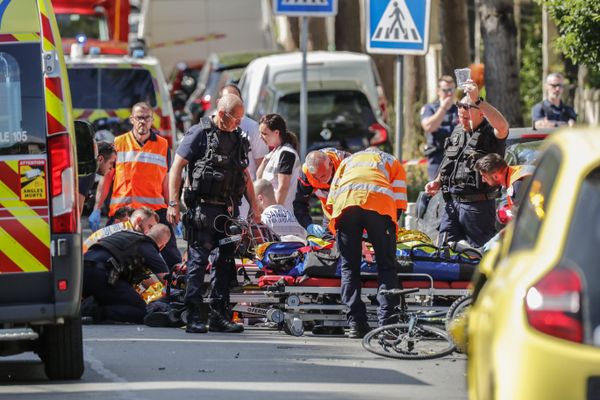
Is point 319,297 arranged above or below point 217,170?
below

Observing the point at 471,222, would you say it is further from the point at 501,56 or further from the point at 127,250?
the point at 501,56

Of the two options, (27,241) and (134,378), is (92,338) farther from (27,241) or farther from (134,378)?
(27,241)

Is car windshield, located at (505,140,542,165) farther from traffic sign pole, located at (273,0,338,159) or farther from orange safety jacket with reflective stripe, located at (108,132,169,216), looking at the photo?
traffic sign pole, located at (273,0,338,159)

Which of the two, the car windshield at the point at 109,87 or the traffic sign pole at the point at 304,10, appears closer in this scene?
the traffic sign pole at the point at 304,10

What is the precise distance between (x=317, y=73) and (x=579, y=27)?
7.09 meters

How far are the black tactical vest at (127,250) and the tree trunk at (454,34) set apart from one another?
13.8 m

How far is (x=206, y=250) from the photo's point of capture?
11773 mm

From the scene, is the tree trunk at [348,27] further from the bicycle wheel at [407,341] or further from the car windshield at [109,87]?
the bicycle wheel at [407,341]

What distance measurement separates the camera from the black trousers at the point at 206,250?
38.5ft

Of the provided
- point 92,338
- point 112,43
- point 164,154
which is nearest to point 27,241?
point 92,338

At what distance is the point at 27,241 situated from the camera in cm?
875

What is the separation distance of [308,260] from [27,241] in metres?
3.30

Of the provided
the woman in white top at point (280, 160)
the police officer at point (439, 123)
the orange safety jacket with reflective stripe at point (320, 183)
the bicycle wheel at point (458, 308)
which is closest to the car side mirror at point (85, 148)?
the bicycle wheel at point (458, 308)

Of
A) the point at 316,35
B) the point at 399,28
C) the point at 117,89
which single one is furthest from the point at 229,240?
the point at 316,35
